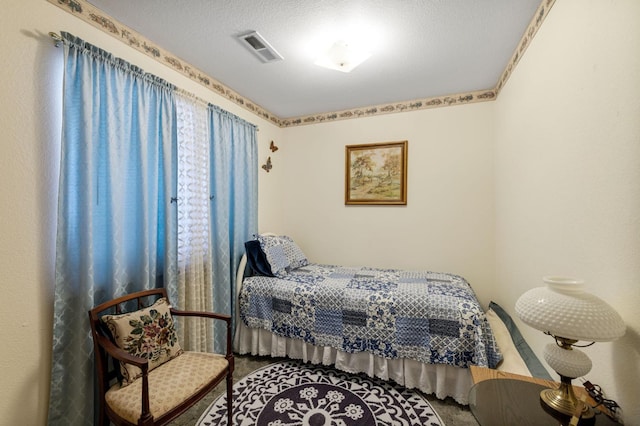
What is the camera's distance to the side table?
2.98ft

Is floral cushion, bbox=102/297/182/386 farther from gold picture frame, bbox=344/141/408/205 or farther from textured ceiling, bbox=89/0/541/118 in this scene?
gold picture frame, bbox=344/141/408/205

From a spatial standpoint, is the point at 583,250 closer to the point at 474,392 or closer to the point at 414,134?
the point at 474,392

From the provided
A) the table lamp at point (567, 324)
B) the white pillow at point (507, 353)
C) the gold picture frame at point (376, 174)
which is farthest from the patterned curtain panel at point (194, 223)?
the white pillow at point (507, 353)

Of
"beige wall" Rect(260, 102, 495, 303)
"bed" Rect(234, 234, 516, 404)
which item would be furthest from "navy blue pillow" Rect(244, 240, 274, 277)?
"beige wall" Rect(260, 102, 495, 303)

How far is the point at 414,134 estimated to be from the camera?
3053 millimetres

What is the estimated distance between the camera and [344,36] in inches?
73.7

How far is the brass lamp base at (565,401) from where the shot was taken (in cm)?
87

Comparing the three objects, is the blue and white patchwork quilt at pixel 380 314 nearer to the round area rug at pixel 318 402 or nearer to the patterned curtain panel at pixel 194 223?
the round area rug at pixel 318 402

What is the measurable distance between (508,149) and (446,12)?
1.26 metres

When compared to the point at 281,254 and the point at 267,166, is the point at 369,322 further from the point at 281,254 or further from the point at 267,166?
the point at 267,166

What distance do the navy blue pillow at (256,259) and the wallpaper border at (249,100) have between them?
5.02ft

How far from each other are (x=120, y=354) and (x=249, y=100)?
104 inches

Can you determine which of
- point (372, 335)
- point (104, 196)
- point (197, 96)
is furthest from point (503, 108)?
point (104, 196)

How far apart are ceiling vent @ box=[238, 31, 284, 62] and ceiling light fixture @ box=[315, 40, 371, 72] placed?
0.35 meters
